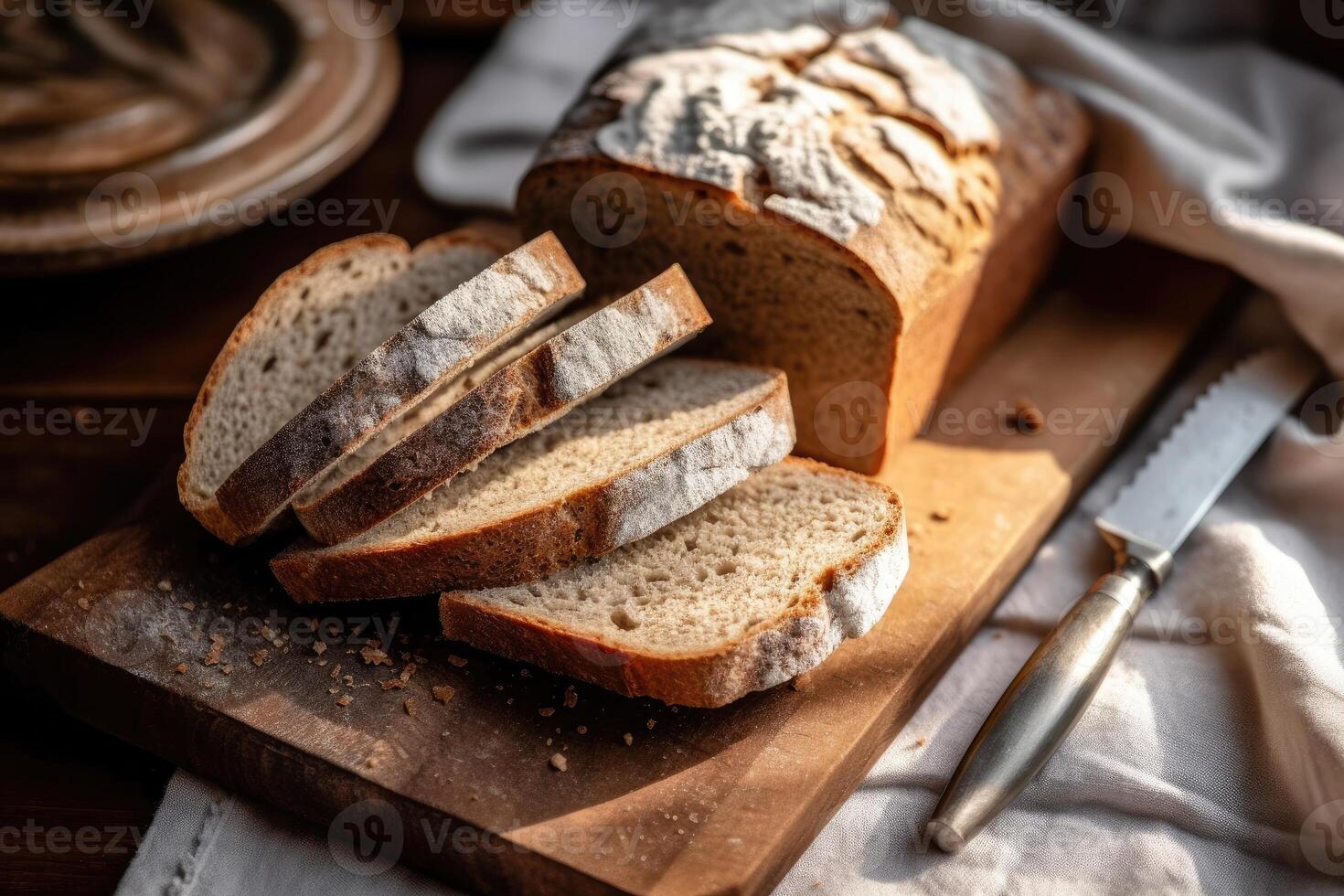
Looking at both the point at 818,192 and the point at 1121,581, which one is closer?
the point at 1121,581

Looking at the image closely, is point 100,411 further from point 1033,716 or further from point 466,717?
point 1033,716

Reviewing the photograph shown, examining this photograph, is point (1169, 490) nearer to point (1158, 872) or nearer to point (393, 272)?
point (1158, 872)

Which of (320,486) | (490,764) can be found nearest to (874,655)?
(490,764)

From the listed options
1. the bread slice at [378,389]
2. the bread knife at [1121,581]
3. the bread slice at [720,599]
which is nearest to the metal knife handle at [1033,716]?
the bread knife at [1121,581]

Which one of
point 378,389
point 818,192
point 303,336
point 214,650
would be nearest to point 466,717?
point 214,650

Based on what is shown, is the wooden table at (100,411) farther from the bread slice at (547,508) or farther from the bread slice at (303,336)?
the bread slice at (547,508)

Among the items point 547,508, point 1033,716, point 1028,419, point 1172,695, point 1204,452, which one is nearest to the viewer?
point 1033,716
